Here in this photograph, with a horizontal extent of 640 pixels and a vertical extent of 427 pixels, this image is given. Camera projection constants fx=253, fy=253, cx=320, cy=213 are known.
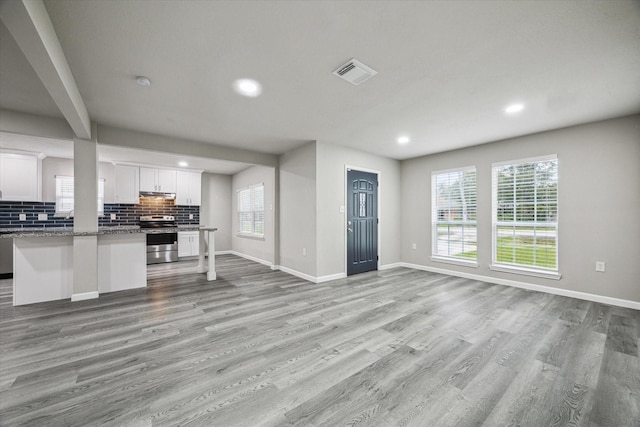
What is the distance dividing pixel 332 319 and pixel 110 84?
3.37 m

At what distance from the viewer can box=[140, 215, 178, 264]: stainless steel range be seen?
6273 millimetres

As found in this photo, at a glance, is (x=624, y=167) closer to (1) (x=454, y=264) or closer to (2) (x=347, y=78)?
(1) (x=454, y=264)

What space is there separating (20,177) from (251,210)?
14.9 feet

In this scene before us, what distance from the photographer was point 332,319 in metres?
2.83

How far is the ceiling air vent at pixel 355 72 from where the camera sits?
2.21m

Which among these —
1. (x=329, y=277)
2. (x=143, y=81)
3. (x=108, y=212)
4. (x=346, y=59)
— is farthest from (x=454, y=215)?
(x=108, y=212)

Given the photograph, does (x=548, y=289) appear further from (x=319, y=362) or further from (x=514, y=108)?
(x=319, y=362)

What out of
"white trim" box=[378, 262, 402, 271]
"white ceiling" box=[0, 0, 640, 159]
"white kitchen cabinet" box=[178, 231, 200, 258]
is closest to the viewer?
"white ceiling" box=[0, 0, 640, 159]

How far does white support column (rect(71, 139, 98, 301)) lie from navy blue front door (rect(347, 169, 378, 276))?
399 cm

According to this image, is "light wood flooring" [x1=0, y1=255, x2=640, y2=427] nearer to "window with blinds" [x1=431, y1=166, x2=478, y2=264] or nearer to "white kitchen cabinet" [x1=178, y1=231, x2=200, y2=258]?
"window with blinds" [x1=431, y1=166, x2=478, y2=264]

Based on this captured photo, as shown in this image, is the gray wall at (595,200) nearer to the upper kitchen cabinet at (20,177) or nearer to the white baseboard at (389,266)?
the white baseboard at (389,266)

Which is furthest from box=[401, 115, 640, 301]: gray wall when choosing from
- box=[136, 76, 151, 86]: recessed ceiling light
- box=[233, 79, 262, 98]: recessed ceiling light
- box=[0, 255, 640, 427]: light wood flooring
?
box=[136, 76, 151, 86]: recessed ceiling light

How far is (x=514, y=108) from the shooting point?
3.08m

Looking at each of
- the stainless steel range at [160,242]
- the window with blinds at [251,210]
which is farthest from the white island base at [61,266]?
the window with blinds at [251,210]
